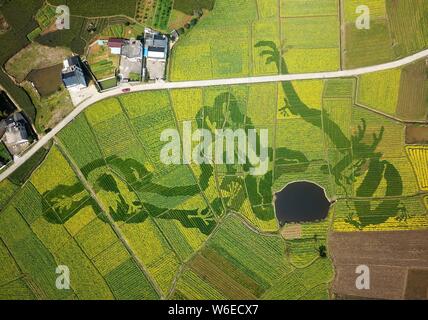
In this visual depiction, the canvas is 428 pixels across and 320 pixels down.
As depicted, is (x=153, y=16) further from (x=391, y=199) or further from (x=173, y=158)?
(x=391, y=199)

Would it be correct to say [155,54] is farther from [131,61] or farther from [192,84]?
[192,84]

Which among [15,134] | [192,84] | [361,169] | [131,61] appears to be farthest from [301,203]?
[15,134]

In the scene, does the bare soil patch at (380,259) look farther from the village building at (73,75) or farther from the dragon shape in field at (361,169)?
the village building at (73,75)

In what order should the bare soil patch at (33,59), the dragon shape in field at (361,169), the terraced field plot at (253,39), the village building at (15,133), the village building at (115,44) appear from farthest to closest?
the bare soil patch at (33,59) → the village building at (115,44) → the village building at (15,133) → the terraced field plot at (253,39) → the dragon shape in field at (361,169)

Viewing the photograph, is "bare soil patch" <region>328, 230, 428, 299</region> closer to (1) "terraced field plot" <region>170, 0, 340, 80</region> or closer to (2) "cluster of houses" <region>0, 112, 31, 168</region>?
(1) "terraced field plot" <region>170, 0, 340, 80</region>

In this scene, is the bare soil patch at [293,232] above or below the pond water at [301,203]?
below

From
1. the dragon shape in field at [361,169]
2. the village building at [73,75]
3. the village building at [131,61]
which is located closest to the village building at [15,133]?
the village building at [73,75]

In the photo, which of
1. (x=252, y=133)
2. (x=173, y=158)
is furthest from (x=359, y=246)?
(x=173, y=158)
